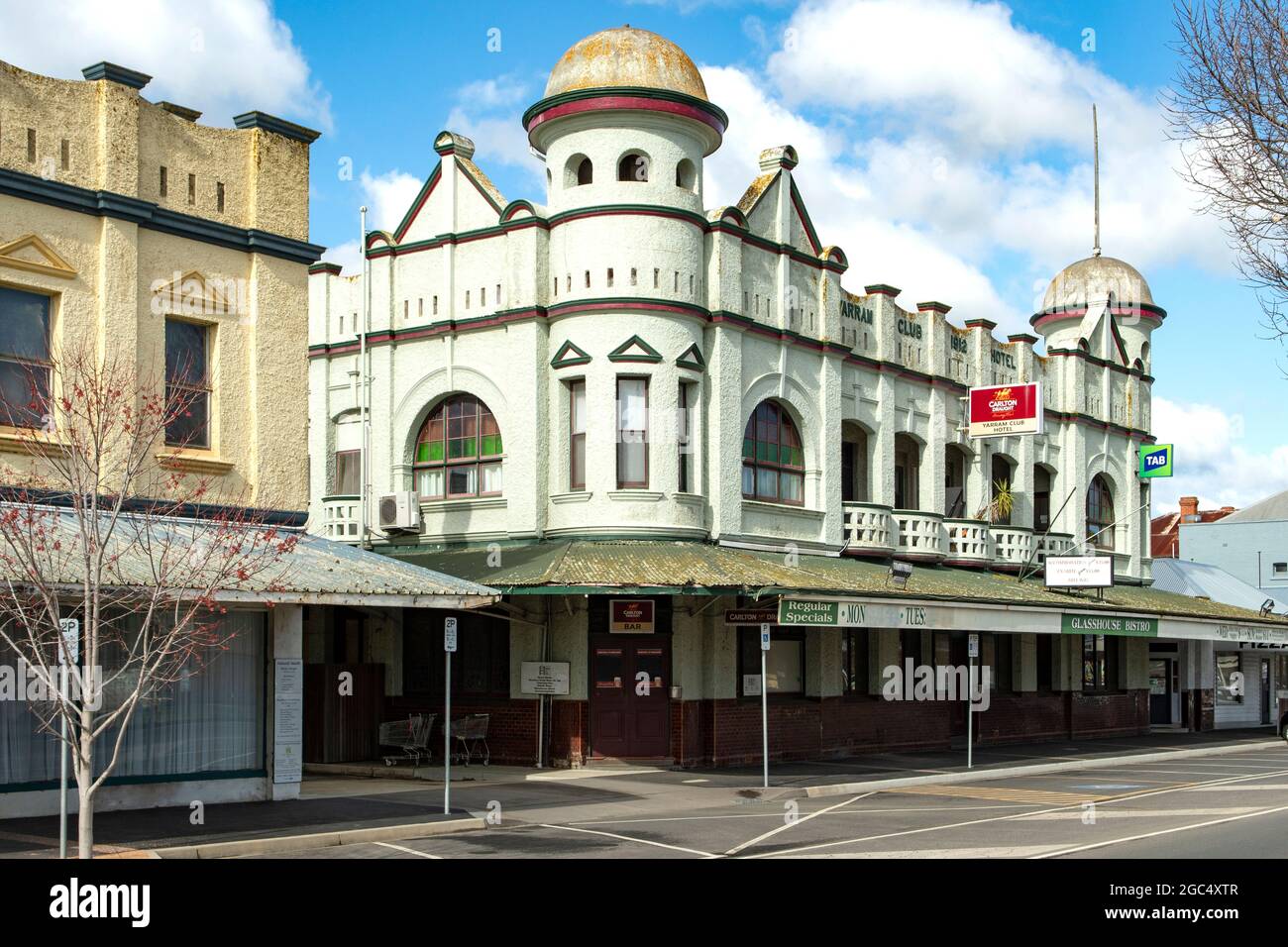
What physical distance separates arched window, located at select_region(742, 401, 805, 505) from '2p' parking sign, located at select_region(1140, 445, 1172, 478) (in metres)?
16.0

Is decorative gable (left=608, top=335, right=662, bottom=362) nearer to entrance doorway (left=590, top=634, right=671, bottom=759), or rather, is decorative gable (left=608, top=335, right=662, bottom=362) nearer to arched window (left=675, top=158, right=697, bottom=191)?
arched window (left=675, top=158, right=697, bottom=191)

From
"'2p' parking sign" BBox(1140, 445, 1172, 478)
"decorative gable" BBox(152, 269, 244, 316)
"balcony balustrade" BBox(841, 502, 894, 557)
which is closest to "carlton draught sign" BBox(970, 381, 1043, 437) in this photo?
"balcony balustrade" BBox(841, 502, 894, 557)

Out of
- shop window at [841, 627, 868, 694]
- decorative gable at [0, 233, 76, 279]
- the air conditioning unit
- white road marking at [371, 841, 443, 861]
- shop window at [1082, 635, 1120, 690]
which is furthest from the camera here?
shop window at [1082, 635, 1120, 690]

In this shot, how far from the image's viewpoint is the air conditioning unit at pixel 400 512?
28.5 metres

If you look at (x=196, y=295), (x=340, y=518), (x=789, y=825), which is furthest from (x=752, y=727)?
(x=196, y=295)

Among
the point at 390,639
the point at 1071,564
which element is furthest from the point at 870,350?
the point at 390,639

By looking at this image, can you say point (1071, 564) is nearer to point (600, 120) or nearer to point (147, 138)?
point (600, 120)

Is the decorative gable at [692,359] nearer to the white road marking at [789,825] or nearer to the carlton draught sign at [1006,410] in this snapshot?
the white road marking at [789,825]

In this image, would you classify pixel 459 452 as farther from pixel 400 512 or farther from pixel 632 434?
pixel 632 434

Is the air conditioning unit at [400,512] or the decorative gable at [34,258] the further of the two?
the air conditioning unit at [400,512]

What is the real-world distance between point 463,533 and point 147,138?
11.0 meters

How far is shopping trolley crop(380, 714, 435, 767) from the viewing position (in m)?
27.2

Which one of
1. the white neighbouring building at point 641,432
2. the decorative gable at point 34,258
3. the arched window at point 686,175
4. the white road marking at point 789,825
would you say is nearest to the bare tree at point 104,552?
the decorative gable at point 34,258

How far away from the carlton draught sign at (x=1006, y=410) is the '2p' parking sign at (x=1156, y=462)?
916 centimetres
